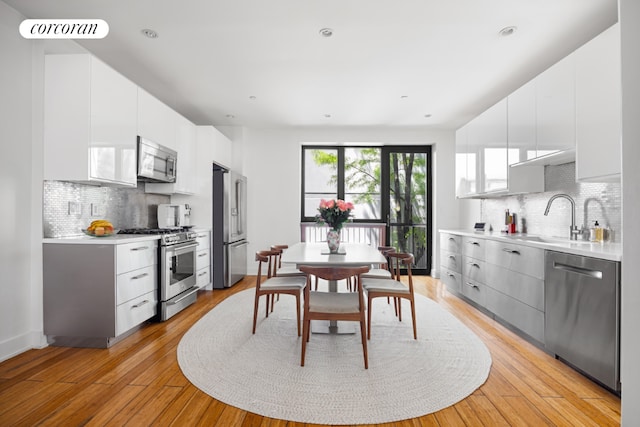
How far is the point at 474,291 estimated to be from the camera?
153 inches

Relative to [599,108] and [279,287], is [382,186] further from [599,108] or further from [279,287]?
[599,108]

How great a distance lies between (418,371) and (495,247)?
1756 mm

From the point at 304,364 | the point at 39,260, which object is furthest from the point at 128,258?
the point at 304,364

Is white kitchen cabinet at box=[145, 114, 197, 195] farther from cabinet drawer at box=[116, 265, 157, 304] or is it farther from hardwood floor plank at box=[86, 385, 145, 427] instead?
hardwood floor plank at box=[86, 385, 145, 427]

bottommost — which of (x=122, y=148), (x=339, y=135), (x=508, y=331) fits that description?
(x=508, y=331)

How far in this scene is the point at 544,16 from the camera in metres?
2.56

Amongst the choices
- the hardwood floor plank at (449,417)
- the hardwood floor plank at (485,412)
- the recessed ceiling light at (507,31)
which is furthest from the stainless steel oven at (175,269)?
the recessed ceiling light at (507,31)

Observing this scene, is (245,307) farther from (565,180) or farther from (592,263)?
(565,180)

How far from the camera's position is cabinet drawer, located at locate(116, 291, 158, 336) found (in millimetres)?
2773

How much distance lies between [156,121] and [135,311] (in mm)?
2038

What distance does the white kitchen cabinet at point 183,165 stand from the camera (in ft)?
14.0

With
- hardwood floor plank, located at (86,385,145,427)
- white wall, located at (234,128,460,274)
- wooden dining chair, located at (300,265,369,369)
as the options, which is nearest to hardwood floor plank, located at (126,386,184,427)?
hardwood floor plank, located at (86,385,145,427)

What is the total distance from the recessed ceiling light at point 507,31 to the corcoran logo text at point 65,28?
2.82 metres

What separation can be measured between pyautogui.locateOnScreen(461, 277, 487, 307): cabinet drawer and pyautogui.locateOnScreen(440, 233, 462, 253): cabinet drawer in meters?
0.48
